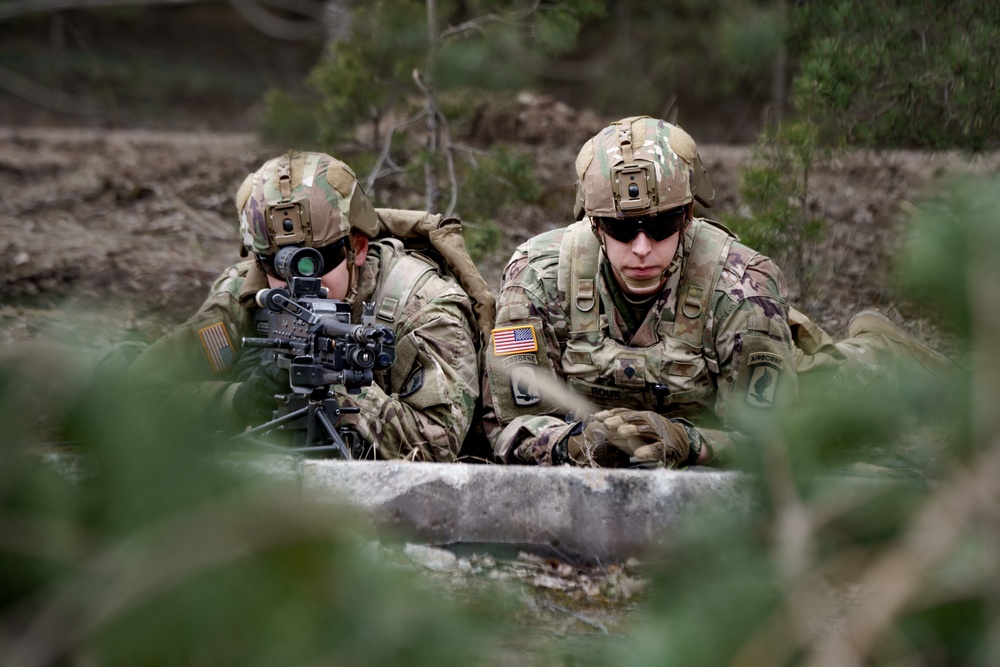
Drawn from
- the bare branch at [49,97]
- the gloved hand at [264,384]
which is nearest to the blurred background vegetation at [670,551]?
the gloved hand at [264,384]

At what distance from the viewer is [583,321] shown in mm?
4527

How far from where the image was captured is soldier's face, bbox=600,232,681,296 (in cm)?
424

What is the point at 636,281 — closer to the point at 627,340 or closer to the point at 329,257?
the point at 627,340

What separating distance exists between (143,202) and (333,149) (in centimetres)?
281

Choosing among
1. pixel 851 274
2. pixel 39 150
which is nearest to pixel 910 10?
pixel 851 274

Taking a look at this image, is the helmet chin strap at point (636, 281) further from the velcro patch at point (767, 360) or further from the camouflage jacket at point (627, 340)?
the velcro patch at point (767, 360)

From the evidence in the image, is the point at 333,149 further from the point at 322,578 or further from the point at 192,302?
the point at 322,578

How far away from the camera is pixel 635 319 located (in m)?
4.55

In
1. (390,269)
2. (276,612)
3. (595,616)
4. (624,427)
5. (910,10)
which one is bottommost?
(595,616)

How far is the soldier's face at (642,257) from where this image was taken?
424 cm

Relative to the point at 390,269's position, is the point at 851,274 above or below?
below

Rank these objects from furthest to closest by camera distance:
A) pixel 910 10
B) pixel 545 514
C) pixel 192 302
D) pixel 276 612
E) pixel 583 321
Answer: pixel 192 302
pixel 910 10
pixel 583 321
pixel 545 514
pixel 276 612

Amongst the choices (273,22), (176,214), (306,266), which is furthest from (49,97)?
(306,266)

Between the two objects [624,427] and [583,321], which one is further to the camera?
[583,321]
